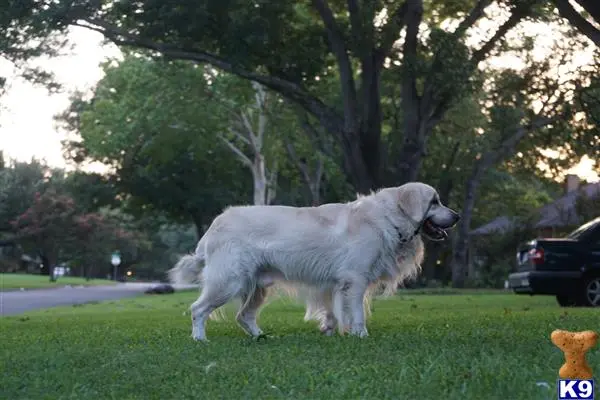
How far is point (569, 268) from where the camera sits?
65.2 ft

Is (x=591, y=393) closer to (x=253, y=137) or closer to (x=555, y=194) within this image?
(x=253, y=137)

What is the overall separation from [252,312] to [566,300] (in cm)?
1117

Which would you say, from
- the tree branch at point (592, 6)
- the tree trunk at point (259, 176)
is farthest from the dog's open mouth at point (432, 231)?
the tree trunk at point (259, 176)

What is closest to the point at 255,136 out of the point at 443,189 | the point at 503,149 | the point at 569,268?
the point at 443,189

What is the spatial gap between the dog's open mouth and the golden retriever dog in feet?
0.03

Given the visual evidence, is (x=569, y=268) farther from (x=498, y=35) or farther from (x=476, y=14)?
(x=476, y=14)

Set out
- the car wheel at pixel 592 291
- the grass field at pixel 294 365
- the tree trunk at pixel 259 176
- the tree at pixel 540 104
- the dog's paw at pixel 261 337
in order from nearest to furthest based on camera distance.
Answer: the grass field at pixel 294 365 < the dog's paw at pixel 261 337 < the tree at pixel 540 104 < the car wheel at pixel 592 291 < the tree trunk at pixel 259 176

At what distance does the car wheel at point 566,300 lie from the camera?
20188mm

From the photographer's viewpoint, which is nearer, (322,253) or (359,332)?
(359,332)

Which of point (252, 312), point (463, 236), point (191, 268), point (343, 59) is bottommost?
point (252, 312)

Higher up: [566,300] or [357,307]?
[357,307]

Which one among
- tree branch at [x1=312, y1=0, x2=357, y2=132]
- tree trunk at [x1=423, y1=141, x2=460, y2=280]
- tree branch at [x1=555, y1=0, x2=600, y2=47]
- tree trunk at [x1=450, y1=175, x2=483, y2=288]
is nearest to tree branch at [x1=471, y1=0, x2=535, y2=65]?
tree branch at [x1=312, y1=0, x2=357, y2=132]

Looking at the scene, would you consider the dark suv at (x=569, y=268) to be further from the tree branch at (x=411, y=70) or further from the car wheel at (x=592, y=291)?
the tree branch at (x=411, y=70)

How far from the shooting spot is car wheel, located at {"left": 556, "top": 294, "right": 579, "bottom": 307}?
20188 mm
